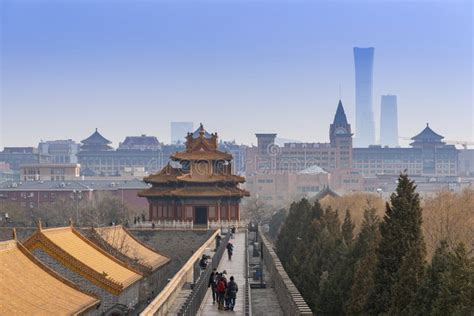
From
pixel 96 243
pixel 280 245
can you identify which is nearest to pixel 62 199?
pixel 280 245

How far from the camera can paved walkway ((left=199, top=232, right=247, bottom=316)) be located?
26.2 m

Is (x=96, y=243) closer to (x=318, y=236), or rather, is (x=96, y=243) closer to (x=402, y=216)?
(x=318, y=236)

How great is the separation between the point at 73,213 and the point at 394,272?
239 feet

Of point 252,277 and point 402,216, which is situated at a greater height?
point 402,216

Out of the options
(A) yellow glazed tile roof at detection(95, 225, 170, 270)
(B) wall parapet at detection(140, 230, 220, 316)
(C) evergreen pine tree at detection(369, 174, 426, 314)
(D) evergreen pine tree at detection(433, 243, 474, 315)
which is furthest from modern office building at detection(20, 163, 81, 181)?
(D) evergreen pine tree at detection(433, 243, 474, 315)

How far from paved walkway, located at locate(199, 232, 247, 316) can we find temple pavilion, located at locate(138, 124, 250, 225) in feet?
15.0

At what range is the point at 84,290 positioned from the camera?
33594 mm

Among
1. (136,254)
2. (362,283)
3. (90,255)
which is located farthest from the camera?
(136,254)

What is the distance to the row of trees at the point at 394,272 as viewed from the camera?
65.7 feet

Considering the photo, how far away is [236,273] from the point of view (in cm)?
3759

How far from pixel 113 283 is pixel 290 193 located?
443ft

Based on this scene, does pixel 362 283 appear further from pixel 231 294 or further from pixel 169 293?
pixel 169 293

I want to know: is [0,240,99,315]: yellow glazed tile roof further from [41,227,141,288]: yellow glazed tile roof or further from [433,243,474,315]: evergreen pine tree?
[433,243,474,315]: evergreen pine tree

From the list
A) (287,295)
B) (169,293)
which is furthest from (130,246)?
(287,295)
